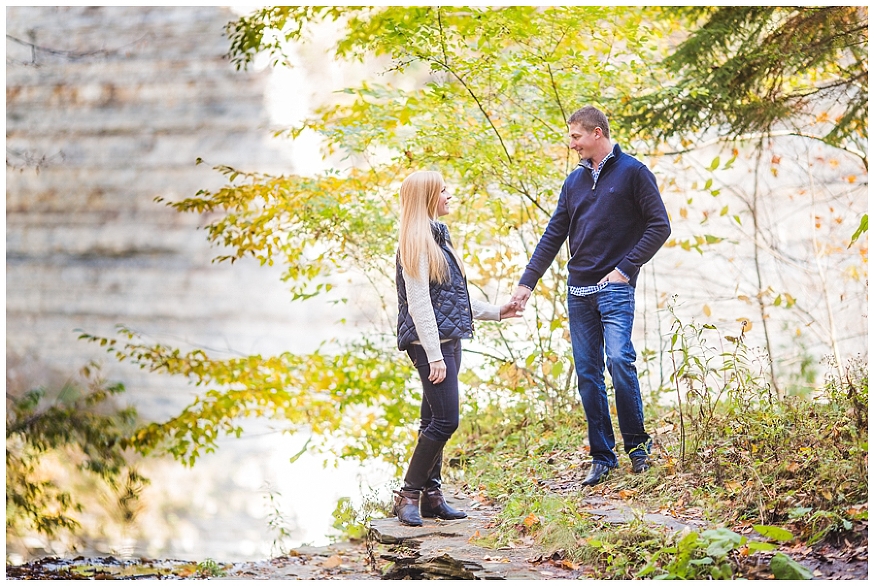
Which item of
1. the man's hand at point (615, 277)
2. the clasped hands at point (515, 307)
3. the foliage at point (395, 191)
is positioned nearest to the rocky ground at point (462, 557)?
the clasped hands at point (515, 307)

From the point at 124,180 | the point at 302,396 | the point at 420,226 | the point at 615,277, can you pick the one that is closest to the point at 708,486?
the point at 615,277

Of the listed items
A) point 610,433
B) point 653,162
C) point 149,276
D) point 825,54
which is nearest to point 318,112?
point 149,276

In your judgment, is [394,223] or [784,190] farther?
[784,190]

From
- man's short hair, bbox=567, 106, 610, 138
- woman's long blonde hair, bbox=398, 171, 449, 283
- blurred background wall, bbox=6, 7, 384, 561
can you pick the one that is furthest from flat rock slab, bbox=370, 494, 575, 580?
blurred background wall, bbox=6, 7, 384, 561

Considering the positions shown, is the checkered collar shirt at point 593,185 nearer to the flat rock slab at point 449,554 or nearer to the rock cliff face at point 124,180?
the flat rock slab at point 449,554

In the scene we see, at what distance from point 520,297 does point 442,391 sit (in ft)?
2.02

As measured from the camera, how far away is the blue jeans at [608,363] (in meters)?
2.92

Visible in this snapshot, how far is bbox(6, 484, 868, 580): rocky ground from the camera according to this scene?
2352mm

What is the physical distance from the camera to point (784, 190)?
16.0ft

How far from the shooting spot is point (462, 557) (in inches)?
101

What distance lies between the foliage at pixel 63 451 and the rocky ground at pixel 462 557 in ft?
4.94

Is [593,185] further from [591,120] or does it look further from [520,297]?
[520,297]

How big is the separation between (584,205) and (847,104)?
2024 mm

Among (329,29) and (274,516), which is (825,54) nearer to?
(329,29)
